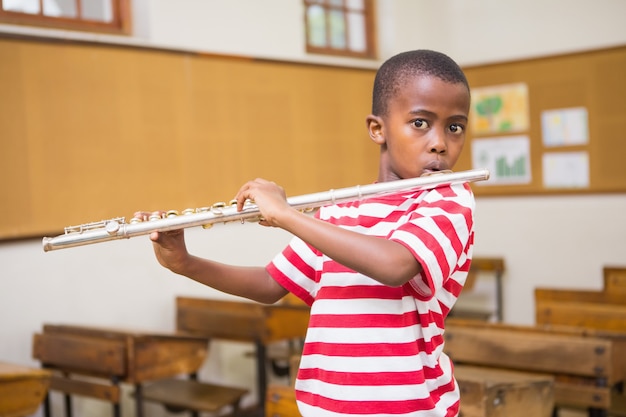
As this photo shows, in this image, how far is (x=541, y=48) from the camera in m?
6.47

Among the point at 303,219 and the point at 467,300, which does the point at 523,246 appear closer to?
the point at 467,300

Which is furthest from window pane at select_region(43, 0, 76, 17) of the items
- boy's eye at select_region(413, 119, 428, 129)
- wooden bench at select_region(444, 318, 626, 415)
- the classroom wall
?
boy's eye at select_region(413, 119, 428, 129)

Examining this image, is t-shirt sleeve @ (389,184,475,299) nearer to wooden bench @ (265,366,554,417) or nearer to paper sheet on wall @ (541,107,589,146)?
wooden bench @ (265,366,554,417)

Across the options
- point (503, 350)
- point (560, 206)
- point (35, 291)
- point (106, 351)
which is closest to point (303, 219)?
point (503, 350)

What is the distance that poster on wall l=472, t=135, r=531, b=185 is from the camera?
6617mm

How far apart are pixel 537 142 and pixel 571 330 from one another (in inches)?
138

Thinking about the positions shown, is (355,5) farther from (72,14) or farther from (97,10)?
(72,14)

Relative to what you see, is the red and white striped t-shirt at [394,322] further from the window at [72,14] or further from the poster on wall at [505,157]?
the poster on wall at [505,157]

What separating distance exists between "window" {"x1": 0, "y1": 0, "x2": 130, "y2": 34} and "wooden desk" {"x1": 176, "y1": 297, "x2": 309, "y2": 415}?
1.98 meters

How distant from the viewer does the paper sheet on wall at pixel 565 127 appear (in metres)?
6.27

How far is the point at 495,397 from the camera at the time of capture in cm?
247

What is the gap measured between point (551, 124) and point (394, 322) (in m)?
5.48

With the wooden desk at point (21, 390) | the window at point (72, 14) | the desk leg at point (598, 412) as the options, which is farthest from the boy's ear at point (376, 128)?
the window at point (72, 14)

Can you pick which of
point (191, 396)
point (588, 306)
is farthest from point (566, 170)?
point (191, 396)
